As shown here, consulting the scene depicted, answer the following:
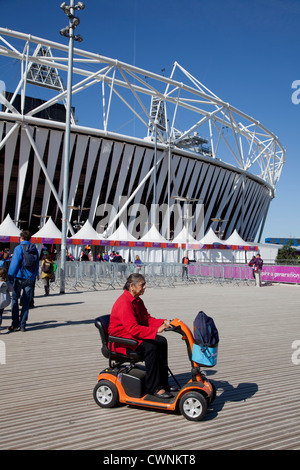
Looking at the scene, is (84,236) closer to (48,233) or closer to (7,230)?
(48,233)

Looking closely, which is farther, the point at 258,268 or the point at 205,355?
the point at 258,268

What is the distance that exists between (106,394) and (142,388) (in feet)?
1.30

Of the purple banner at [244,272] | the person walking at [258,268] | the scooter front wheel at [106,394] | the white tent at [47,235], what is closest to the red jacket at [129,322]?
the scooter front wheel at [106,394]

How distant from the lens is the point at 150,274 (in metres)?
21.0

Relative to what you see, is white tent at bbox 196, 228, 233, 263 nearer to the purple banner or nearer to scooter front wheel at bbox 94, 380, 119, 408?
the purple banner

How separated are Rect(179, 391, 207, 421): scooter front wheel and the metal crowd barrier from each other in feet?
48.4

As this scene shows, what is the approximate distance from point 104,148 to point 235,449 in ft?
135

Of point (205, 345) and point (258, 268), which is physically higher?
point (258, 268)

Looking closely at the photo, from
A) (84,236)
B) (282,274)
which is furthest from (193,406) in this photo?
(84,236)

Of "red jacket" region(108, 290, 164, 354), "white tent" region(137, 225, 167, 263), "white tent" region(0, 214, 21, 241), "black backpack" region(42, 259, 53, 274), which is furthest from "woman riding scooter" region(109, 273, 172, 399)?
"white tent" region(137, 225, 167, 263)

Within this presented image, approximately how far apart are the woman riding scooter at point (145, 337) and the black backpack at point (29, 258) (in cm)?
451

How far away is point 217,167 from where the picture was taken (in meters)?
52.6

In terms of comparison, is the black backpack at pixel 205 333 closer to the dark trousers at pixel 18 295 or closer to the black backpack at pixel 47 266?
the dark trousers at pixel 18 295

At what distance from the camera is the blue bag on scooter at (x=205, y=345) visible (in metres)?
3.90
